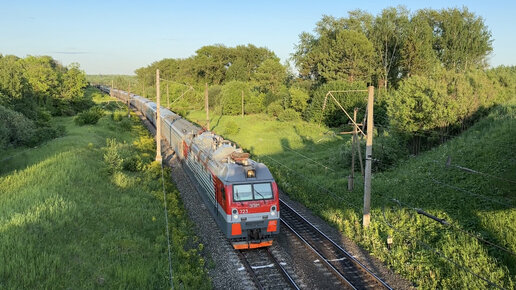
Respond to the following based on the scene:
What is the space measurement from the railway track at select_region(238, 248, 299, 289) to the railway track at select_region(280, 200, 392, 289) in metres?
1.80

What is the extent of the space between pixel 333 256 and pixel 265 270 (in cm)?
310

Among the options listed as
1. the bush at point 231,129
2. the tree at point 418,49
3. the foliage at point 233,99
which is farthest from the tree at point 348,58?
the bush at point 231,129

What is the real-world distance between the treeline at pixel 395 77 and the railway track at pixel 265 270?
20609 millimetres

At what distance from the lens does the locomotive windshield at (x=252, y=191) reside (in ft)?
48.2

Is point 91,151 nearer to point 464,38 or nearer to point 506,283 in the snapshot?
point 506,283

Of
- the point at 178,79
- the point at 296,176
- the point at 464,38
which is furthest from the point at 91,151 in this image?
the point at 178,79

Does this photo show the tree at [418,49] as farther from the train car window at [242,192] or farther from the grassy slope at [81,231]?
the train car window at [242,192]

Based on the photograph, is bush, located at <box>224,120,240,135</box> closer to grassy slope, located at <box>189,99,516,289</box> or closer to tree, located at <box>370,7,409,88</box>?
grassy slope, located at <box>189,99,516,289</box>

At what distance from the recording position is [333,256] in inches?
600

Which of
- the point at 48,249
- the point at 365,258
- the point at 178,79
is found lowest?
the point at 365,258

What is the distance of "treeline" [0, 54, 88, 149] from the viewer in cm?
3291

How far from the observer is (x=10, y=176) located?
22562mm

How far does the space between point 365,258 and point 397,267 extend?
135 centimetres

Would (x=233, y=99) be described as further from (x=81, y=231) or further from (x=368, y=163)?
(x=81, y=231)
